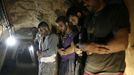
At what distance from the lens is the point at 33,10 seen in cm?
799

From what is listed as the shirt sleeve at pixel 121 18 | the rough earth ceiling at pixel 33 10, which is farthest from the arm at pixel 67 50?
the shirt sleeve at pixel 121 18

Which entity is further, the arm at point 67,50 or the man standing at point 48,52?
the man standing at point 48,52

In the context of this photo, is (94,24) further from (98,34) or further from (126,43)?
(126,43)

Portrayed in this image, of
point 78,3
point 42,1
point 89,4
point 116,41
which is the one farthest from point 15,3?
point 116,41

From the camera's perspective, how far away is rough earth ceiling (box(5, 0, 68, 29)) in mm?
7484

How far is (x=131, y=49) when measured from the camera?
340 cm

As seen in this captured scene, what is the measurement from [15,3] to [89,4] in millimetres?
4402

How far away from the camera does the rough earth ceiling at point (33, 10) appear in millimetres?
7484

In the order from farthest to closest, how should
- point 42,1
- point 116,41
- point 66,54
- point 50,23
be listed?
point 50,23
point 42,1
point 66,54
point 116,41

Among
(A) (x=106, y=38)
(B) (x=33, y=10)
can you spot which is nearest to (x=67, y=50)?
(A) (x=106, y=38)

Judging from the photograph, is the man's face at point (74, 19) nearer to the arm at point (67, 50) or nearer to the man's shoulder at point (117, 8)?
the arm at point (67, 50)

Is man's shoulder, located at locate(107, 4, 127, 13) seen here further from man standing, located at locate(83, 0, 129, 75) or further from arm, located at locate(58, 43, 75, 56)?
arm, located at locate(58, 43, 75, 56)

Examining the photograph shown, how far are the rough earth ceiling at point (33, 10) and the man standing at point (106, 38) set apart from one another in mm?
3834

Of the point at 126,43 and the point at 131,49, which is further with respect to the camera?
the point at 131,49
